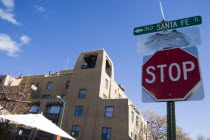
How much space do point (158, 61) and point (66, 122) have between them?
30.0m

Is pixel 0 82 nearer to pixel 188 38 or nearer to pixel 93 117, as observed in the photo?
pixel 93 117

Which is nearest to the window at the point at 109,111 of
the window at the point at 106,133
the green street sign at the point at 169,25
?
the window at the point at 106,133

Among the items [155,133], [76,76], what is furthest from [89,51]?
[155,133]

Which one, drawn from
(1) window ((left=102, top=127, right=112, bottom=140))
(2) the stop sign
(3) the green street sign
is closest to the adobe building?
(1) window ((left=102, top=127, right=112, bottom=140))

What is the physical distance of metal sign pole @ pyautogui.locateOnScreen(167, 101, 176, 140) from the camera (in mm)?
2397

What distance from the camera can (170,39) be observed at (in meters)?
3.09

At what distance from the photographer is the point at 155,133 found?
4781cm

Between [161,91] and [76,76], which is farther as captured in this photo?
[76,76]

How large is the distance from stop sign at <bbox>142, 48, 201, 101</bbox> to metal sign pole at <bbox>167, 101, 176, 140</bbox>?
0.32 ft

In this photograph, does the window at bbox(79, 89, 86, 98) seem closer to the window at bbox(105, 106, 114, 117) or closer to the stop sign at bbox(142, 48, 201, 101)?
the window at bbox(105, 106, 114, 117)

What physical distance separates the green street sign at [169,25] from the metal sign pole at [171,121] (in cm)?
136

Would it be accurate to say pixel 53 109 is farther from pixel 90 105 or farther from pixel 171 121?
pixel 171 121

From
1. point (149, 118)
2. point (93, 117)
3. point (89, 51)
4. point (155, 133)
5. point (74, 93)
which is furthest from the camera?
point (149, 118)

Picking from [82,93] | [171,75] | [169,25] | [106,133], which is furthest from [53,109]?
[171,75]
